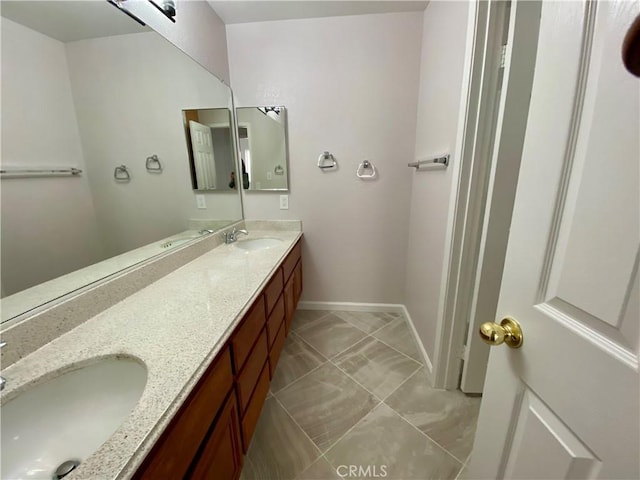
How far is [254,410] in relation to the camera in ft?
3.45

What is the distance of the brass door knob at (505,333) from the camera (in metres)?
0.53

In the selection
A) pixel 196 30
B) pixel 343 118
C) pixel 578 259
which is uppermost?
pixel 196 30

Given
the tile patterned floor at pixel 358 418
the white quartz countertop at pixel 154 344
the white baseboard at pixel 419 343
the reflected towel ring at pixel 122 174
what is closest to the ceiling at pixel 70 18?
the reflected towel ring at pixel 122 174

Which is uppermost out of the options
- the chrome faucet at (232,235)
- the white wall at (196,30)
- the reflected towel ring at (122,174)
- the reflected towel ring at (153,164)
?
the white wall at (196,30)

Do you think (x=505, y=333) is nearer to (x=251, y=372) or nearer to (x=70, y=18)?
(x=251, y=372)

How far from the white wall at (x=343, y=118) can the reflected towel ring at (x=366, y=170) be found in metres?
0.04

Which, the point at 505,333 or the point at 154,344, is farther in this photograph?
the point at 154,344

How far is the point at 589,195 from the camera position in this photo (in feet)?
1.25

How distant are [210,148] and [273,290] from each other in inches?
45.3

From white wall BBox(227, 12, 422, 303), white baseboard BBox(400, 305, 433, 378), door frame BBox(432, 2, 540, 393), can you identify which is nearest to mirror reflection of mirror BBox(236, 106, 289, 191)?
white wall BBox(227, 12, 422, 303)

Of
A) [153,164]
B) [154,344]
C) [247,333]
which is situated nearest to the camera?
[154,344]

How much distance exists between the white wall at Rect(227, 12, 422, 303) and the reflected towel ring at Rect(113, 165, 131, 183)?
1.14 metres

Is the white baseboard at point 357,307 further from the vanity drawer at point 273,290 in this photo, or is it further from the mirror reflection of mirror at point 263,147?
the mirror reflection of mirror at point 263,147

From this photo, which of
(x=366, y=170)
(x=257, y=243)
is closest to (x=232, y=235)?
(x=257, y=243)
